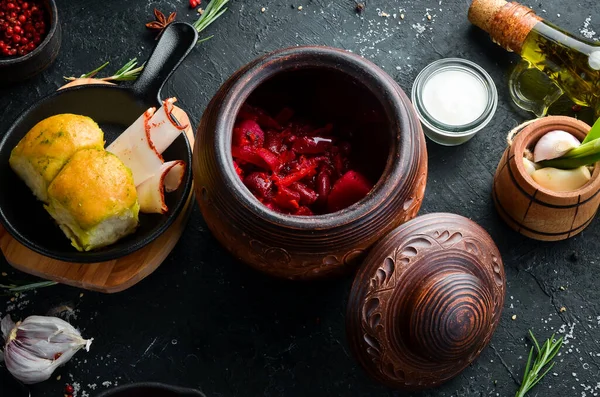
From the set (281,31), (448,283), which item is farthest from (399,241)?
(281,31)

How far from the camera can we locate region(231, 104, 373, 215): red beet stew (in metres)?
1.68

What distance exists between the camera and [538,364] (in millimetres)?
1915

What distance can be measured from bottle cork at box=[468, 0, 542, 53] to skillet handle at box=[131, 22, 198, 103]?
74 cm

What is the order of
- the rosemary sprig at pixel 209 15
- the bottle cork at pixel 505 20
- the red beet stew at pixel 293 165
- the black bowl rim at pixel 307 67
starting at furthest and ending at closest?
1. the rosemary sprig at pixel 209 15
2. the bottle cork at pixel 505 20
3. the red beet stew at pixel 293 165
4. the black bowl rim at pixel 307 67

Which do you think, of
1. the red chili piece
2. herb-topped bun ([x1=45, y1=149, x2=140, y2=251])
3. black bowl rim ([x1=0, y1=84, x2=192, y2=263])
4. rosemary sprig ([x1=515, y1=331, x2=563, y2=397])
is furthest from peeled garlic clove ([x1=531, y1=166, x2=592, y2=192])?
the red chili piece

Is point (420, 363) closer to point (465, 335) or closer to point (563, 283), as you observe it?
point (465, 335)

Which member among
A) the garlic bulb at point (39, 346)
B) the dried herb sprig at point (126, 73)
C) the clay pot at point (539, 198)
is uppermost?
the dried herb sprig at point (126, 73)

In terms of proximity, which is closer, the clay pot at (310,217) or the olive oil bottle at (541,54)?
the clay pot at (310,217)

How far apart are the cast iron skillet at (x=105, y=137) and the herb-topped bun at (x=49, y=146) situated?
60 millimetres

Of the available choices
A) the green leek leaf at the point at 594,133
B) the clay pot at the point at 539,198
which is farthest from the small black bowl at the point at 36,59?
the green leek leaf at the point at 594,133

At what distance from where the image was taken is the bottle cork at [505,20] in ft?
6.61

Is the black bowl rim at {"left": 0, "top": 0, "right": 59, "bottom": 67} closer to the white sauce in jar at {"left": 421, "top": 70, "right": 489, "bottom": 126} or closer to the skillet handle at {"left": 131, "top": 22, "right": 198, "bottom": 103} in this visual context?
the skillet handle at {"left": 131, "top": 22, "right": 198, "bottom": 103}

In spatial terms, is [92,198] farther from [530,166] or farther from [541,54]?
[541,54]

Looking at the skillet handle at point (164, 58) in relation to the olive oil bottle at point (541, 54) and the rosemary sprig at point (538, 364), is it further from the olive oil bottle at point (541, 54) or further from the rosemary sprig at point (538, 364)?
the rosemary sprig at point (538, 364)
